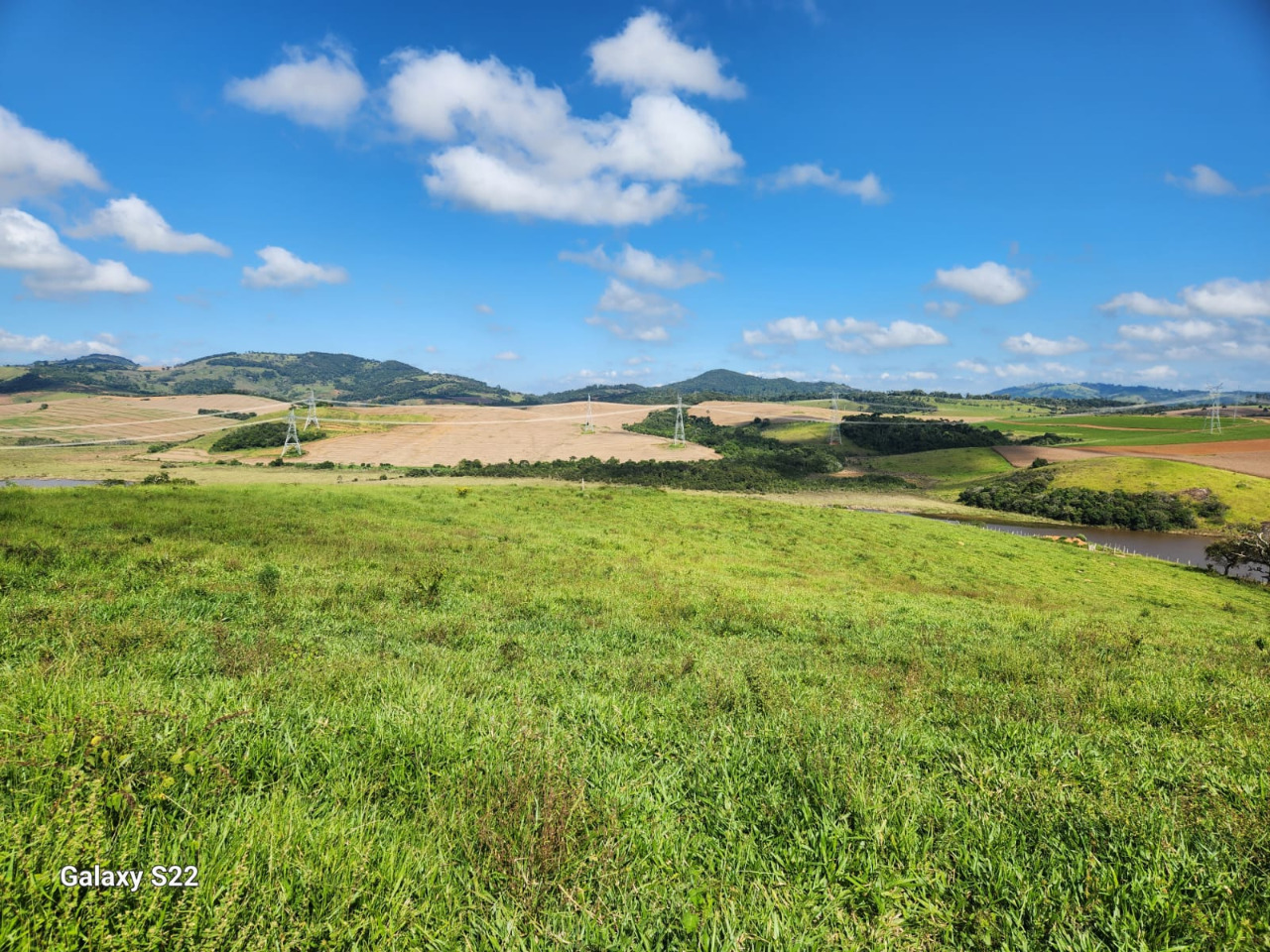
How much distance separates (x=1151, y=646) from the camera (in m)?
11.6

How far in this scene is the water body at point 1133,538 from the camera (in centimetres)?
5484

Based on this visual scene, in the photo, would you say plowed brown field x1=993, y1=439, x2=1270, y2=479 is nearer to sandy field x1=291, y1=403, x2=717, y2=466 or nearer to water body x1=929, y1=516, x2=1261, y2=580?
water body x1=929, y1=516, x2=1261, y2=580

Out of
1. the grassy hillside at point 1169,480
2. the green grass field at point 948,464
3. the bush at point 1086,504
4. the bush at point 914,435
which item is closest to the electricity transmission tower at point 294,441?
the green grass field at point 948,464

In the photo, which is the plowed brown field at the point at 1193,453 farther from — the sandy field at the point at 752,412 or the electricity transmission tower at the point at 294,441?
the electricity transmission tower at the point at 294,441

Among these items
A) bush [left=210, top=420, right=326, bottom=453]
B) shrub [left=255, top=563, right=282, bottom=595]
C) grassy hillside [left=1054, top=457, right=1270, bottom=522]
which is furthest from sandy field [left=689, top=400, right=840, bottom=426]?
shrub [left=255, top=563, right=282, bottom=595]

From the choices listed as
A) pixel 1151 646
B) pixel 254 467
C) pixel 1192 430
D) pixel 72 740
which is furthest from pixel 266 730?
pixel 1192 430

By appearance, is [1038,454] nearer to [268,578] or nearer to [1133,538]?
[1133,538]

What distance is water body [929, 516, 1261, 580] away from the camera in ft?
180

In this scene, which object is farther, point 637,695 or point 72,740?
point 637,695

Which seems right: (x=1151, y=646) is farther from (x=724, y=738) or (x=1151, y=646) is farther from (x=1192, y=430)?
(x=1192, y=430)

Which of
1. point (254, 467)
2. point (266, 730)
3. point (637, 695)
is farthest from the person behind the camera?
point (254, 467)

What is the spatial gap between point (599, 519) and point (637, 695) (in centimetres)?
2603

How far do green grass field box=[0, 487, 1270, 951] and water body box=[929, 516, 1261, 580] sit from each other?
56.5 metres

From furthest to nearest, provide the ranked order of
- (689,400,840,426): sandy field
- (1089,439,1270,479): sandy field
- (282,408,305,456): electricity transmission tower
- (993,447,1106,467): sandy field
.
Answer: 1. (689,400,840,426): sandy field
2. (993,447,1106,467): sandy field
3. (282,408,305,456): electricity transmission tower
4. (1089,439,1270,479): sandy field
